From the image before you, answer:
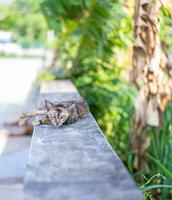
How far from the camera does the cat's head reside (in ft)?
8.34

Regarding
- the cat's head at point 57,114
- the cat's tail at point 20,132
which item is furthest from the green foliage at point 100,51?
the cat's head at point 57,114

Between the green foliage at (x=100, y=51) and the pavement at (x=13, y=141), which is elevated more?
the green foliage at (x=100, y=51)

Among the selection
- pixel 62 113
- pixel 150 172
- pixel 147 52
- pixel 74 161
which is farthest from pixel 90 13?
pixel 74 161

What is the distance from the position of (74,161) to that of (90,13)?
332 cm

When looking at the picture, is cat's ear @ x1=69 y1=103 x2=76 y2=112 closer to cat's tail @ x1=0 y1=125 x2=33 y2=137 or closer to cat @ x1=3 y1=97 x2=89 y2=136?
cat @ x1=3 y1=97 x2=89 y2=136

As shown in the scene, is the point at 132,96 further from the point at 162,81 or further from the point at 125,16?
the point at 162,81

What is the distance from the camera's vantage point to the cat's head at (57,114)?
2.54 m

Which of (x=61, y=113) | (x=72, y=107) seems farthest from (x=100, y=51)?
(x=61, y=113)

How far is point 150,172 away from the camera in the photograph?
337cm

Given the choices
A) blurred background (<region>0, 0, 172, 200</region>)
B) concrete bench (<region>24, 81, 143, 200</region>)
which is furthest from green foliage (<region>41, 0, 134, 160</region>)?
concrete bench (<region>24, 81, 143, 200</region>)

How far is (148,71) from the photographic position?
327cm

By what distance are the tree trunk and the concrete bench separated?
1.15 meters

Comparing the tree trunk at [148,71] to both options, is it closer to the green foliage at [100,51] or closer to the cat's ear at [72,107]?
the cat's ear at [72,107]

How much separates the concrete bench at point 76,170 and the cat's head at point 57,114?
24cm
